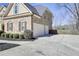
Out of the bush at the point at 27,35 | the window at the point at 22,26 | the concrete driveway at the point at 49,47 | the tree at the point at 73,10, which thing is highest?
the tree at the point at 73,10

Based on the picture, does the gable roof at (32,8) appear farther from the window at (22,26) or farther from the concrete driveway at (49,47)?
the concrete driveway at (49,47)

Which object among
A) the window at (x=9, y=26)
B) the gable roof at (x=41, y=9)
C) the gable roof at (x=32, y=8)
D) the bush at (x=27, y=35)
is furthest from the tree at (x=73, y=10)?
the window at (x=9, y=26)

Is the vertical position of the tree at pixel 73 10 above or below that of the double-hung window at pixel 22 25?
above

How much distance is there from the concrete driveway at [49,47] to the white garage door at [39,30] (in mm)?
349

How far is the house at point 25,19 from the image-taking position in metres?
6.48

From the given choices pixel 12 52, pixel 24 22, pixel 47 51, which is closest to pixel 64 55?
pixel 47 51

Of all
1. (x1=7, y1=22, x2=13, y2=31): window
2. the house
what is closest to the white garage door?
the house

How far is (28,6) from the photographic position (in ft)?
20.9

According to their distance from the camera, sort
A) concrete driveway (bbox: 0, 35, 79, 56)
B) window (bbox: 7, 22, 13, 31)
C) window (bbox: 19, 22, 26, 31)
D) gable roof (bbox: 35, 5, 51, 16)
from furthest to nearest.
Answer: window (bbox: 7, 22, 13, 31)
window (bbox: 19, 22, 26, 31)
gable roof (bbox: 35, 5, 51, 16)
concrete driveway (bbox: 0, 35, 79, 56)

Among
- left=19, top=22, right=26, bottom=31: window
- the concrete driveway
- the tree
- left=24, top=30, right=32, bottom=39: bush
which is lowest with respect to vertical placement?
the concrete driveway

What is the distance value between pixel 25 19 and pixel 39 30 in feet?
3.13

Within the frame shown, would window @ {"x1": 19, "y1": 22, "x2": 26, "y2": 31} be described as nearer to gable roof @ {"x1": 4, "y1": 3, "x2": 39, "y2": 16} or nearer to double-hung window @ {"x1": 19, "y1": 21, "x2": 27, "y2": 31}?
double-hung window @ {"x1": 19, "y1": 21, "x2": 27, "y2": 31}

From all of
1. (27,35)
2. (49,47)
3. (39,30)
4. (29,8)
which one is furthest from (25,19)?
(49,47)

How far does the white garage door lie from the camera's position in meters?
6.70
